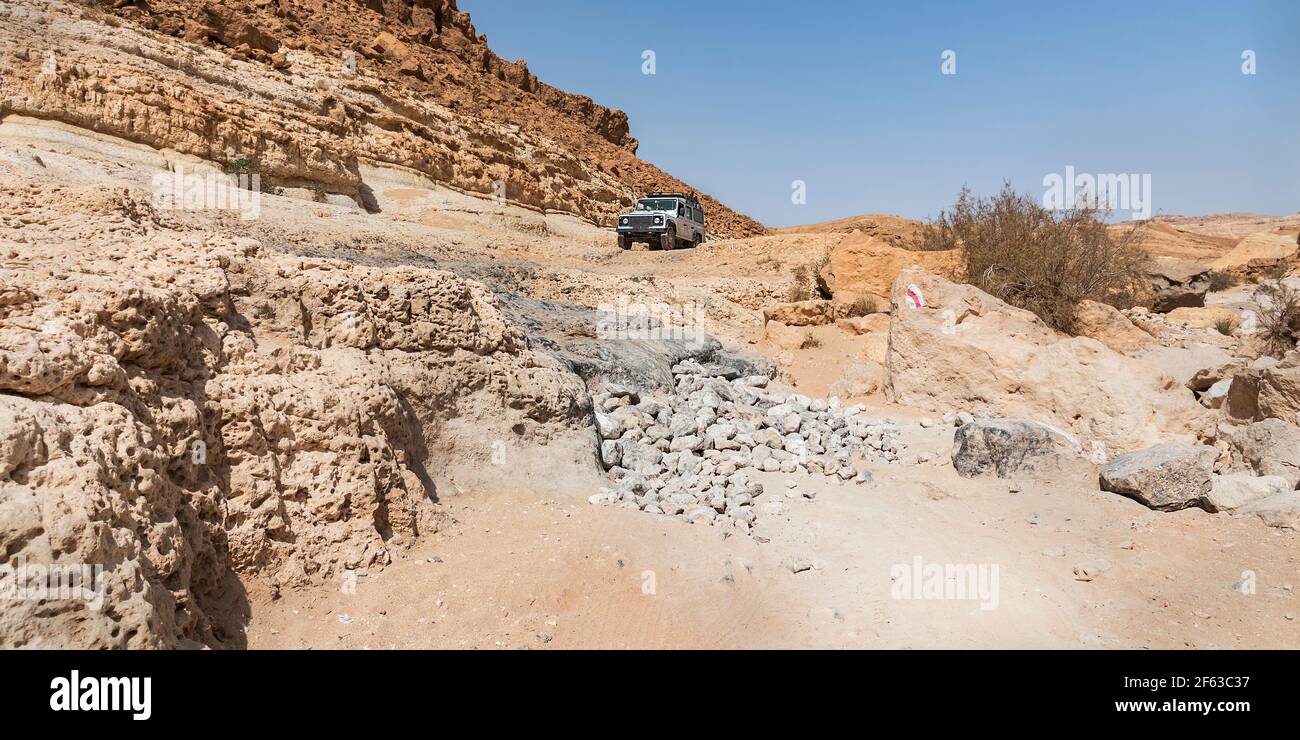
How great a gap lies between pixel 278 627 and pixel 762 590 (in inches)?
105

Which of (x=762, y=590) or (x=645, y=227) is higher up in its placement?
(x=645, y=227)

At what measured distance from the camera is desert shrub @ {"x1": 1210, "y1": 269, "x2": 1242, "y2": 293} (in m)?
18.7

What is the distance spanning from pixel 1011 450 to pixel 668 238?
628 inches

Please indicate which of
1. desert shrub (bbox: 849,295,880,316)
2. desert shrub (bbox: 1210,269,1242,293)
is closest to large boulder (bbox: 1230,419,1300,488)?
desert shrub (bbox: 849,295,880,316)

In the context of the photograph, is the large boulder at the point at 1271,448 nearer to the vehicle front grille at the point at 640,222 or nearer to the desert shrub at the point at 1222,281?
the desert shrub at the point at 1222,281

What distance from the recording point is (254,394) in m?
4.14

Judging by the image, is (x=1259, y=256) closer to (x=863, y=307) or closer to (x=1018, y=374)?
(x=863, y=307)

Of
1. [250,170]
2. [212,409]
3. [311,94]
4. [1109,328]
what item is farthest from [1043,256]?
[311,94]

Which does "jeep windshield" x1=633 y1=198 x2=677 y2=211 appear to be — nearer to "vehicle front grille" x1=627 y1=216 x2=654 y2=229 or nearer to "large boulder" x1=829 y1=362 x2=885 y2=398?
"vehicle front grille" x1=627 y1=216 x2=654 y2=229

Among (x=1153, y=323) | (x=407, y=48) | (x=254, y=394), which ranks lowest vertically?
(x=254, y=394)

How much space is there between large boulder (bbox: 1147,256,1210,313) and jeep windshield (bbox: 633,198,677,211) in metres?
11.9
